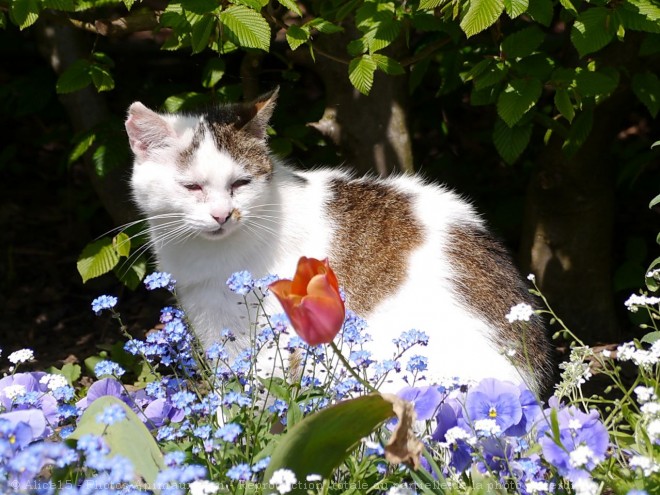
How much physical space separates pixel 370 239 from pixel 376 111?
102 centimetres

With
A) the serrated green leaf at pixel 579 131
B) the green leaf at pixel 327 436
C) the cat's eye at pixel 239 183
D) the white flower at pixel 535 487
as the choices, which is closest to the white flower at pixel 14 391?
the green leaf at pixel 327 436

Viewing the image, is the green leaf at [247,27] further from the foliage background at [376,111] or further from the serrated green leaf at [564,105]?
the serrated green leaf at [564,105]

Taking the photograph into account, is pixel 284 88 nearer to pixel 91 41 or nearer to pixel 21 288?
pixel 91 41

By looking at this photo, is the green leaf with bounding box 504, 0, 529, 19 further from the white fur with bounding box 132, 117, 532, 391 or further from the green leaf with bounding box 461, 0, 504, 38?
the white fur with bounding box 132, 117, 532, 391

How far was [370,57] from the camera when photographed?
3.03 metres

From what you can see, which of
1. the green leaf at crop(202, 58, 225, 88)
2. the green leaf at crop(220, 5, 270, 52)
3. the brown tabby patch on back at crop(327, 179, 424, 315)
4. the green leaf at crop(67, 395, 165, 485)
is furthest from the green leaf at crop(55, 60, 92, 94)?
the green leaf at crop(67, 395, 165, 485)

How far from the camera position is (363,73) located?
297cm

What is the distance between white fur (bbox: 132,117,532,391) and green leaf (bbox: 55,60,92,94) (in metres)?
0.40

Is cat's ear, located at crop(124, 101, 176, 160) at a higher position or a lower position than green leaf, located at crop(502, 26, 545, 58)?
lower

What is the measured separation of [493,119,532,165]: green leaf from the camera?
3.27 meters

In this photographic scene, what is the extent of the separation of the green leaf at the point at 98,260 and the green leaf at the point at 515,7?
6.03ft

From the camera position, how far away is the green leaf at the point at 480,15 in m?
2.56

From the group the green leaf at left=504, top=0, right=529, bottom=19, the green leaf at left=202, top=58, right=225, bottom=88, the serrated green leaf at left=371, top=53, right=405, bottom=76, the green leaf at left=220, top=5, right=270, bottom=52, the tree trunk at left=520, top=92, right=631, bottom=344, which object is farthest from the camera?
the tree trunk at left=520, top=92, right=631, bottom=344

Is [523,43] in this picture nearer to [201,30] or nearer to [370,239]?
[370,239]
